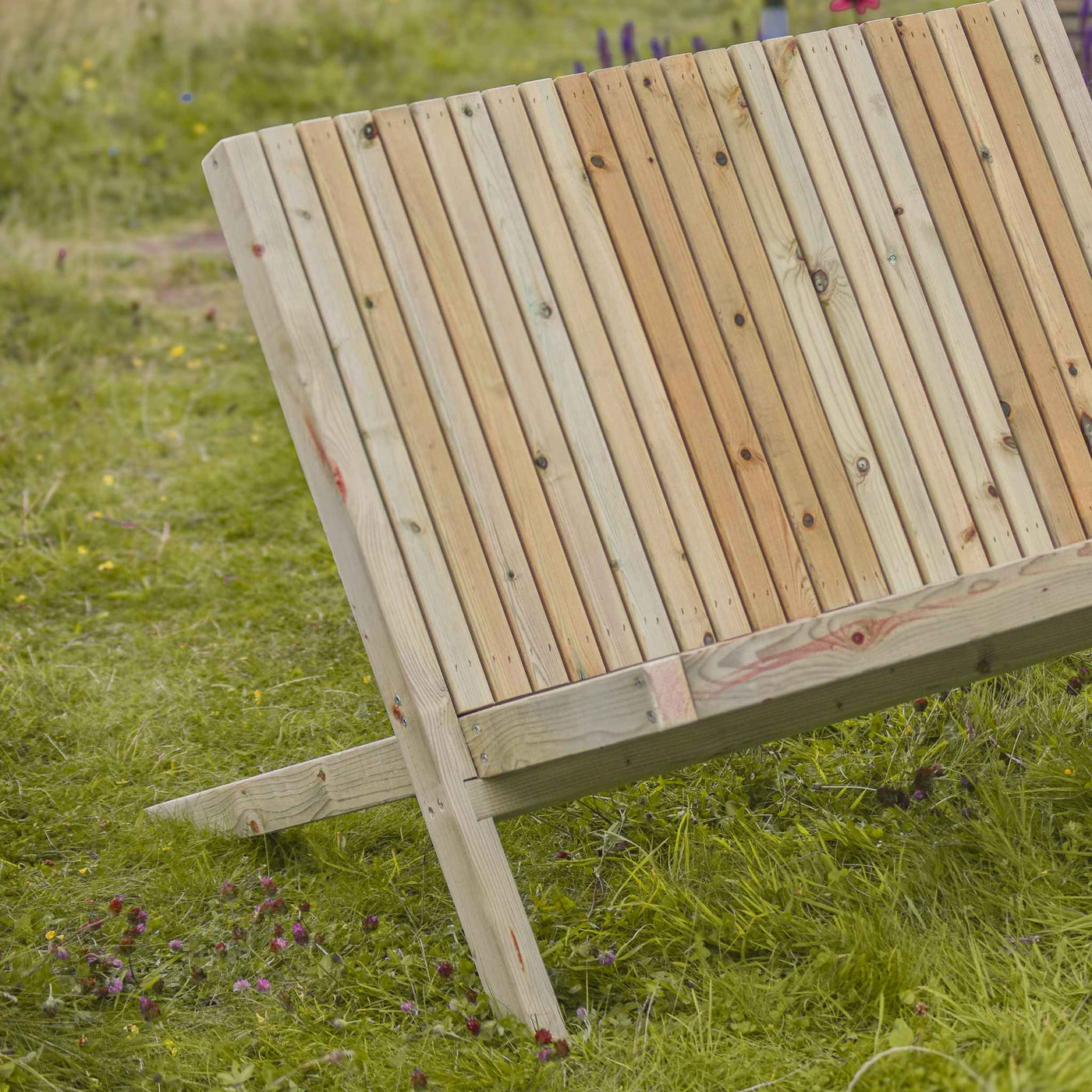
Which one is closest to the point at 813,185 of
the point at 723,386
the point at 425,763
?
the point at 723,386

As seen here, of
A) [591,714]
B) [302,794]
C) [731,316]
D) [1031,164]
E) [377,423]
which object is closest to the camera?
[591,714]

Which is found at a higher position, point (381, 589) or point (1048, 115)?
point (1048, 115)

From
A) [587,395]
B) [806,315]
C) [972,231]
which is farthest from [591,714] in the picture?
[972,231]

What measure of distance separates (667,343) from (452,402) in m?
0.38

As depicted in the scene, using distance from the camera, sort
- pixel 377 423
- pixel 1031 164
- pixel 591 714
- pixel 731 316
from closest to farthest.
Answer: pixel 591 714 < pixel 377 423 < pixel 731 316 < pixel 1031 164

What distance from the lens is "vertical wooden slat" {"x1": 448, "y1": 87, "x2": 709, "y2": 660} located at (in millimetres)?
2010

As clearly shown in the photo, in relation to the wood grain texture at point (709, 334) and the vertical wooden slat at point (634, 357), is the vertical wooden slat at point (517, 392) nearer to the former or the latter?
the vertical wooden slat at point (634, 357)

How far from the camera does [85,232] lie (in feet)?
20.7

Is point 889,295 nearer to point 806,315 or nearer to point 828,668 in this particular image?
point 806,315

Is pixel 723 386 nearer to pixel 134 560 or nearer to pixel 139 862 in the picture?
pixel 139 862

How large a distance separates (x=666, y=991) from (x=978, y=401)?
3.74 ft

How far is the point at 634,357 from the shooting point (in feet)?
6.79

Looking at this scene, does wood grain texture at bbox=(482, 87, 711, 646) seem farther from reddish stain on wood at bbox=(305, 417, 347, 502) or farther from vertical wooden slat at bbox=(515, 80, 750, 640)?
reddish stain on wood at bbox=(305, 417, 347, 502)

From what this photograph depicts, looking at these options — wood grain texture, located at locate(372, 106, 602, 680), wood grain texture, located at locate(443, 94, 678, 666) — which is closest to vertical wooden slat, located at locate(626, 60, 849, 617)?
wood grain texture, located at locate(443, 94, 678, 666)
